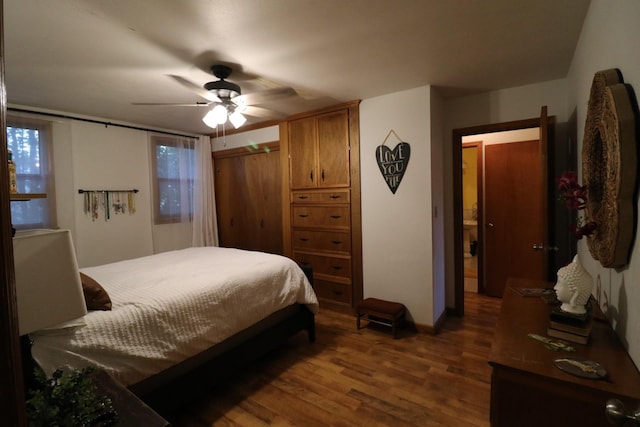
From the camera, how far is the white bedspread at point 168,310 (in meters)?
1.36

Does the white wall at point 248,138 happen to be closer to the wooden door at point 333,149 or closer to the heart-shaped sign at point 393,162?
the wooden door at point 333,149

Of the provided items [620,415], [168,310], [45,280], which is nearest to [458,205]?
[620,415]

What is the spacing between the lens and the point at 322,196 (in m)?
3.39

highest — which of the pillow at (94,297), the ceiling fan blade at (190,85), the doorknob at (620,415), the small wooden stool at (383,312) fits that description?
the ceiling fan blade at (190,85)

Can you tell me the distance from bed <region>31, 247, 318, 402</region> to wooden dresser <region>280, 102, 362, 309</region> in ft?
2.51

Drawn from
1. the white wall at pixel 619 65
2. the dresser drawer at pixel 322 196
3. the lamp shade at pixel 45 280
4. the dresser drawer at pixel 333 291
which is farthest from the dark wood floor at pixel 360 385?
the dresser drawer at pixel 322 196

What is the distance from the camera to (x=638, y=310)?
0.98 meters

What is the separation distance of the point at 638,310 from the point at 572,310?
25 centimetres

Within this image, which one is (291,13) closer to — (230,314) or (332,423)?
(230,314)

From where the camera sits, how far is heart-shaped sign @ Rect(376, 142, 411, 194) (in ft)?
9.23

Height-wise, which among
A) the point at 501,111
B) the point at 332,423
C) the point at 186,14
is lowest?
the point at 332,423

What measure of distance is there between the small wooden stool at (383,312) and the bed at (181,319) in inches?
21.6

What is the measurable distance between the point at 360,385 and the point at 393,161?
1942 millimetres

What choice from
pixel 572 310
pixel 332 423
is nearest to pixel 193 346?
pixel 332 423
